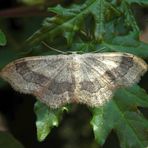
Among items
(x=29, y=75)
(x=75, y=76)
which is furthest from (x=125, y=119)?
(x=29, y=75)

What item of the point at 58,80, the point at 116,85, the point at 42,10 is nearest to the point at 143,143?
the point at 116,85

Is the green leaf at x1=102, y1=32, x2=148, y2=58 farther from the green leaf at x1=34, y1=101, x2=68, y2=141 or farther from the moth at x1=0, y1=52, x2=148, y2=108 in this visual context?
the green leaf at x1=34, y1=101, x2=68, y2=141

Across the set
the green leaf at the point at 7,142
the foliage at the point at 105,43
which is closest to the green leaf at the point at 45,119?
the foliage at the point at 105,43

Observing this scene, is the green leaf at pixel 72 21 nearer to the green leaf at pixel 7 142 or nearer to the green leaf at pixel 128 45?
the green leaf at pixel 128 45

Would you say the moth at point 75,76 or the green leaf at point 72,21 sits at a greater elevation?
→ the green leaf at point 72,21

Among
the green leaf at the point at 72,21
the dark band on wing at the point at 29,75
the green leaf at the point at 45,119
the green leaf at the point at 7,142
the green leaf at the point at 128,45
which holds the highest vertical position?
the green leaf at the point at 72,21

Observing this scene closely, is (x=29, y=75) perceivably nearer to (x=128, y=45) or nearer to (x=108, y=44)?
(x=108, y=44)

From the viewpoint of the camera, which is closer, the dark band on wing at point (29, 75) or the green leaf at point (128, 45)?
the dark band on wing at point (29, 75)
